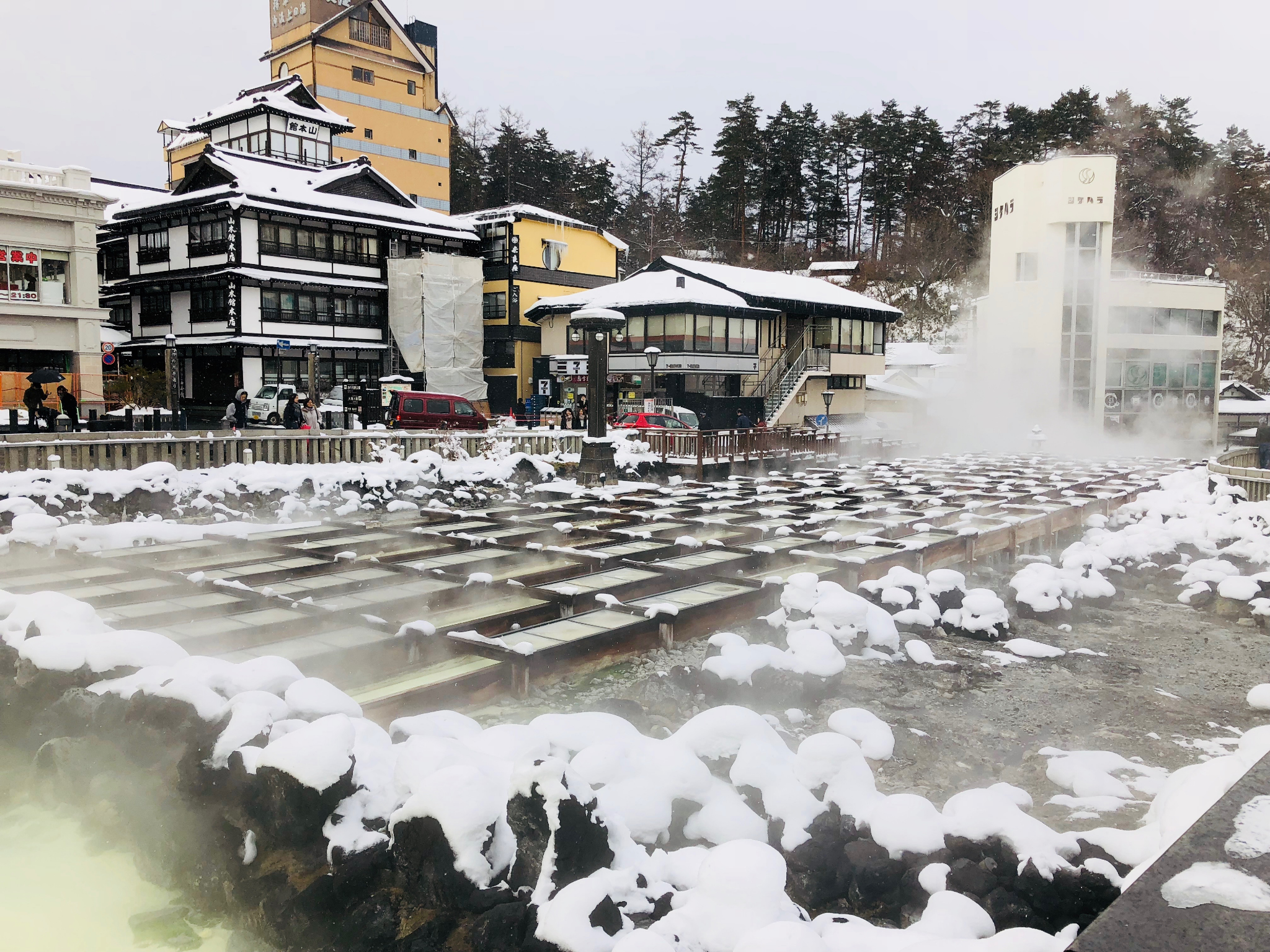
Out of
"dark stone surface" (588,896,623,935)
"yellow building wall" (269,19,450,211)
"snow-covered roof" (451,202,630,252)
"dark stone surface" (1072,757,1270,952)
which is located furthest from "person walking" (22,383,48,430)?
"yellow building wall" (269,19,450,211)

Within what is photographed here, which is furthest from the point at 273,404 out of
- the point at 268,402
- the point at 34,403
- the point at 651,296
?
the point at 651,296

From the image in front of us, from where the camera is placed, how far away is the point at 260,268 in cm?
3441

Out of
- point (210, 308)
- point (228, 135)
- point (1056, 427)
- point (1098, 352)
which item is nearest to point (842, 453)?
point (1056, 427)

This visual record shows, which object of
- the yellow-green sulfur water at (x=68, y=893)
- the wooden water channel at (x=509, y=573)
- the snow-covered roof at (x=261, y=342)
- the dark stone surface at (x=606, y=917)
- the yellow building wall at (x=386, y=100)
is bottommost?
the yellow-green sulfur water at (x=68, y=893)

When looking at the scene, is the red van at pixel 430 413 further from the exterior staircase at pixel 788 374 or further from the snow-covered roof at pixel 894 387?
the snow-covered roof at pixel 894 387

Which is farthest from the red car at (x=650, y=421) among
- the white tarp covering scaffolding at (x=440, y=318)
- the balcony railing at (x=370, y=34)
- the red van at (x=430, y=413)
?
the balcony railing at (x=370, y=34)

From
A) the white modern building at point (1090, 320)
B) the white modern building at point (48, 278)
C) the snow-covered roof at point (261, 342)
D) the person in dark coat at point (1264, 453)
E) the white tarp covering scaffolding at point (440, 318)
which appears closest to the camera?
the person in dark coat at point (1264, 453)

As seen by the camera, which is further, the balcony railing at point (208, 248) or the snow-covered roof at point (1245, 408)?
the snow-covered roof at point (1245, 408)

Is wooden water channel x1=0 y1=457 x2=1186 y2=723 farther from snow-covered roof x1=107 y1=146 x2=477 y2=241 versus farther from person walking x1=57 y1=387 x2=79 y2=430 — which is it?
snow-covered roof x1=107 y1=146 x2=477 y2=241

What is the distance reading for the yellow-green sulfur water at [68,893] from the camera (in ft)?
13.2

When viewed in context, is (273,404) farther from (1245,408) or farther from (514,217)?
(1245,408)

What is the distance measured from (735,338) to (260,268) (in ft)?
65.8

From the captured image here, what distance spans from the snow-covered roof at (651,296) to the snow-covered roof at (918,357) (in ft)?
60.6

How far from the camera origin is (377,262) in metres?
38.8
